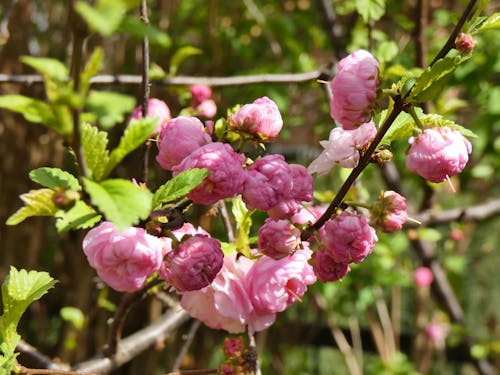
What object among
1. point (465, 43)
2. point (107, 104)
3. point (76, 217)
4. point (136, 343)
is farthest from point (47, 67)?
point (136, 343)

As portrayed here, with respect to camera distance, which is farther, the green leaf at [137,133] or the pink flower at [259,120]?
the pink flower at [259,120]

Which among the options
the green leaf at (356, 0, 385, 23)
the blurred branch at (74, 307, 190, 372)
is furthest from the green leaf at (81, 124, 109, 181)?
the green leaf at (356, 0, 385, 23)

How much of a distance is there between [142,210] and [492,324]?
3.24 metres

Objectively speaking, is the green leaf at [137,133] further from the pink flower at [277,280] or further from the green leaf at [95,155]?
the pink flower at [277,280]

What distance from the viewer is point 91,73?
39 centimetres

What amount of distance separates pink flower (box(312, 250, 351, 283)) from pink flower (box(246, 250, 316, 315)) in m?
0.05

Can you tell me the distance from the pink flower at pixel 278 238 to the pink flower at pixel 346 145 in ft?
0.28

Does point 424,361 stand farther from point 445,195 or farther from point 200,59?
point 200,59

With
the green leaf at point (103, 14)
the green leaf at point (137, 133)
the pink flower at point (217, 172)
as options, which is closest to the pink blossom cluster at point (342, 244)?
the pink flower at point (217, 172)

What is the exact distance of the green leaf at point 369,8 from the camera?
3.61ft

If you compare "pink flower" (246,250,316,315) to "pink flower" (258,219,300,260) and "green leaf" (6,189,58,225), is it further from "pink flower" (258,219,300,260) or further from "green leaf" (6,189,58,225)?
"green leaf" (6,189,58,225)

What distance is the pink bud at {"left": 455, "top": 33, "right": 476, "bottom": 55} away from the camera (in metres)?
0.56

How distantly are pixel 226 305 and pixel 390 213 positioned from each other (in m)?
0.20

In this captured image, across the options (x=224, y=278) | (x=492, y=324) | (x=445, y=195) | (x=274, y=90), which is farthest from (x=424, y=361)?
(x=224, y=278)
